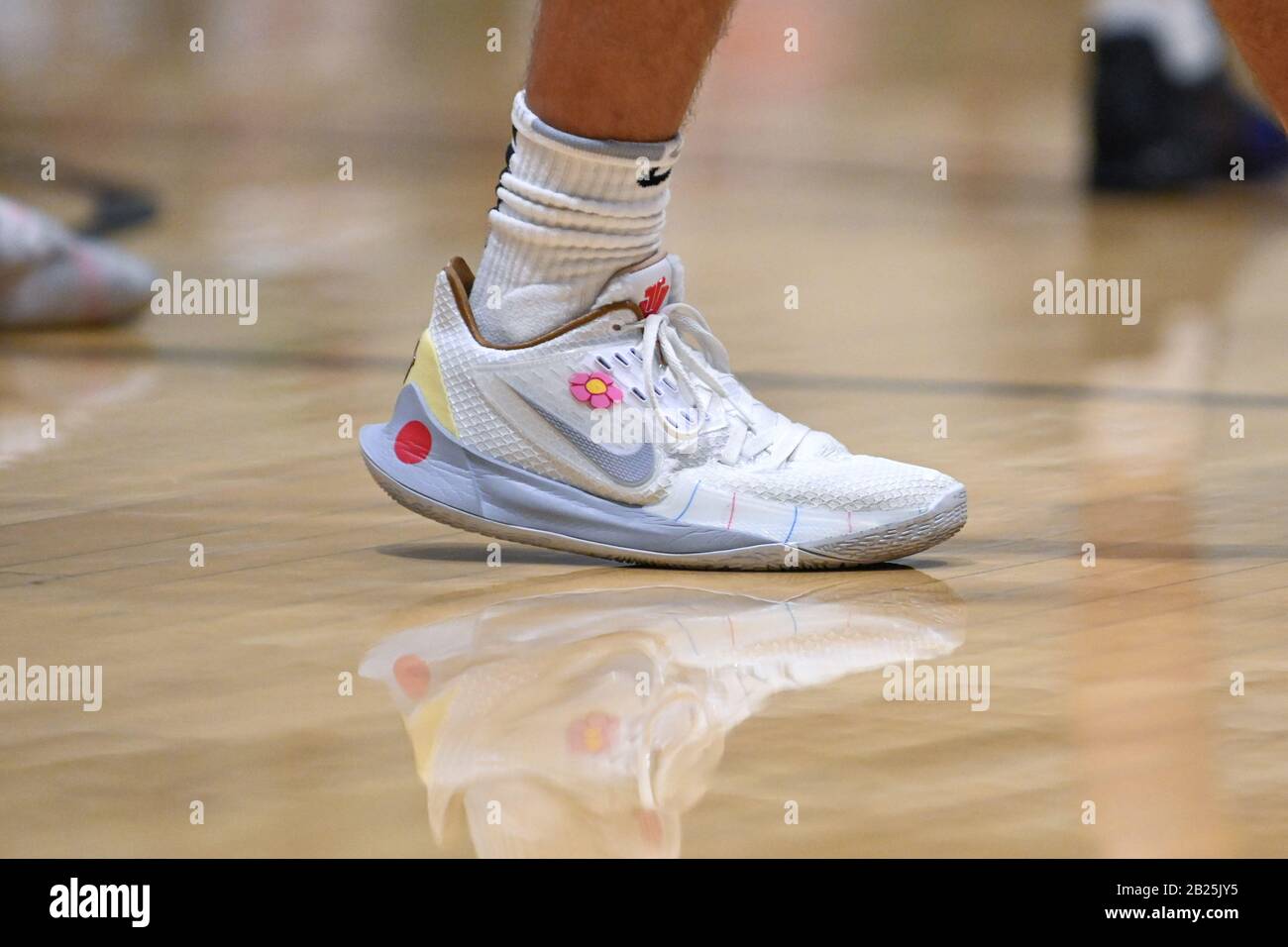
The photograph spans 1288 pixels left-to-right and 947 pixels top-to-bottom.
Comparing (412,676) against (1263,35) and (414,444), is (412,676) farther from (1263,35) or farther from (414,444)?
(1263,35)

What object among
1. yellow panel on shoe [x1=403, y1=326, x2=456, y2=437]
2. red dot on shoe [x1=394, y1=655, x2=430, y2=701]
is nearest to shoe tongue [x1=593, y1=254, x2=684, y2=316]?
yellow panel on shoe [x1=403, y1=326, x2=456, y2=437]

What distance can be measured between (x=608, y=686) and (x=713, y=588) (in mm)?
218

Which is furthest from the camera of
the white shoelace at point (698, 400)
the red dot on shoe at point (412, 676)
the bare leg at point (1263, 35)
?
the white shoelace at point (698, 400)

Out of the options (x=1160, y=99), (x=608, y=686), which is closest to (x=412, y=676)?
(x=608, y=686)

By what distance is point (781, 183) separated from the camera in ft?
11.9

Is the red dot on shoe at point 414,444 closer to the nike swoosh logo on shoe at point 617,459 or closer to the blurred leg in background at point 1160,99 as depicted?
the nike swoosh logo on shoe at point 617,459

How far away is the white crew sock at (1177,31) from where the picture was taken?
11.3 feet

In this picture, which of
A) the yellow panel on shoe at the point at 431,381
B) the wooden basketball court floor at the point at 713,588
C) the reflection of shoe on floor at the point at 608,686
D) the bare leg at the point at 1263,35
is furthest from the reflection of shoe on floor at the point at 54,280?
Answer: the bare leg at the point at 1263,35

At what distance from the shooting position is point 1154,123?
3516mm

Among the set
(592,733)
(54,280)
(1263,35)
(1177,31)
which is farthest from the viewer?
(1177,31)

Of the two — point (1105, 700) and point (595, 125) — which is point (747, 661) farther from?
point (595, 125)

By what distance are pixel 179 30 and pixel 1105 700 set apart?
22.0 feet

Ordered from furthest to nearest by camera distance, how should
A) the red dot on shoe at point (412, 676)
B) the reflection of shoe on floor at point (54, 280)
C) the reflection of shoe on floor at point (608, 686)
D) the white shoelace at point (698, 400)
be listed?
the reflection of shoe on floor at point (54, 280), the white shoelace at point (698, 400), the red dot on shoe at point (412, 676), the reflection of shoe on floor at point (608, 686)

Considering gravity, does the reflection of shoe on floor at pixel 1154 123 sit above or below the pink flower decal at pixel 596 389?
above
